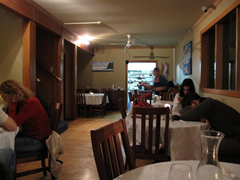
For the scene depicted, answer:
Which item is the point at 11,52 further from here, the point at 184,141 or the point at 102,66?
the point at 102,66

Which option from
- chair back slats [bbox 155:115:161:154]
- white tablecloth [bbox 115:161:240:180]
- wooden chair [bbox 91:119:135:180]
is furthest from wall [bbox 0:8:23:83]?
white tablecloth [bbox 115:161:240:180]

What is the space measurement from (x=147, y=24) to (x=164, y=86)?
1.82 metres

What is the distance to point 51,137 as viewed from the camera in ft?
7.09

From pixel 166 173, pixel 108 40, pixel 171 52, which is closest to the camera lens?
pixel 166 173

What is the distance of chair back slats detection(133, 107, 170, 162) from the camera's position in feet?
6.40

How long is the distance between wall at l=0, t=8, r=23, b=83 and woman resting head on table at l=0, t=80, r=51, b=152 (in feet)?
5.47

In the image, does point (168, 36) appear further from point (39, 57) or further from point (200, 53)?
point (39, 57)

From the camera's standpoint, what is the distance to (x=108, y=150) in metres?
1.07

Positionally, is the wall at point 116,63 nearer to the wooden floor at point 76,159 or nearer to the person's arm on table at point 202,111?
the wooden floor at point 76,159

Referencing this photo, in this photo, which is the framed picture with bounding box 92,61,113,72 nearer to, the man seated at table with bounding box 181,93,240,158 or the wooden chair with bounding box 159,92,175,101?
the wooden chair with bounding box 159,92,175,101

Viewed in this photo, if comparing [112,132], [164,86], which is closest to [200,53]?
[164,86]

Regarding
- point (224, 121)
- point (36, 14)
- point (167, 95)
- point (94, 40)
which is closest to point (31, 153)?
point (224, 121)

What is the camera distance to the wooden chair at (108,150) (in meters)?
0.95

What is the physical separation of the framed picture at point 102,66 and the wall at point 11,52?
4611 mm
